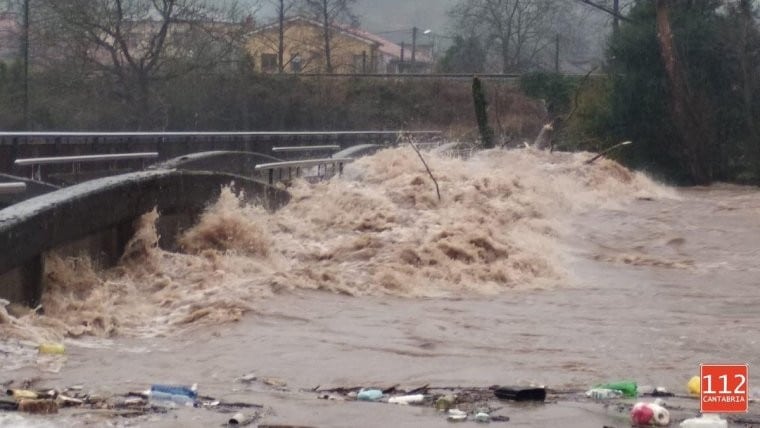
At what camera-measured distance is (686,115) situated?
132ft

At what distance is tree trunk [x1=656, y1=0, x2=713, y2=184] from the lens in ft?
131

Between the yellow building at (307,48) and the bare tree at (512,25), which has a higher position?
the bare tree at (512,25)

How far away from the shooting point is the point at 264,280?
12.7m

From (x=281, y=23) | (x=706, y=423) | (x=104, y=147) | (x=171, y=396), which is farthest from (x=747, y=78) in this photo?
(x=706, y=423)

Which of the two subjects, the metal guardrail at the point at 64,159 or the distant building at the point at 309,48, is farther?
the distant building at the point at 309,48

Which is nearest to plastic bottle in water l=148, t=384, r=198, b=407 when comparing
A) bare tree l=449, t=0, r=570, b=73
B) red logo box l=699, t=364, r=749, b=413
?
red logo box l=699, t=364, r=749, b=413

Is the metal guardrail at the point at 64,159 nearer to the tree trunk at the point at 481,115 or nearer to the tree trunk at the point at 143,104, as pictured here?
the tree trunk at the point at 143,104

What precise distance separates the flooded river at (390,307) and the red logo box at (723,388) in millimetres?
1128

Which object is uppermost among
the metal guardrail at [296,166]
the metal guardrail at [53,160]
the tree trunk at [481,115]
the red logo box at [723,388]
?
the tree trunk at [481,115]

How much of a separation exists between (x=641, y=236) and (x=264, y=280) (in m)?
10.4

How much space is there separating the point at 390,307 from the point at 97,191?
2.97 metres

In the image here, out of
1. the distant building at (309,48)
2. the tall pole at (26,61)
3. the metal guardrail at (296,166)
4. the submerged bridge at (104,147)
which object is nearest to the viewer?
the submerged bridge at (104,147)

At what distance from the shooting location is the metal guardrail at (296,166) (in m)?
19.3

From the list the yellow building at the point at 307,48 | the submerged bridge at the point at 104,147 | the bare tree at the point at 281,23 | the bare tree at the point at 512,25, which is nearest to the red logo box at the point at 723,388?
the submerged bridge at the point at 104,147
